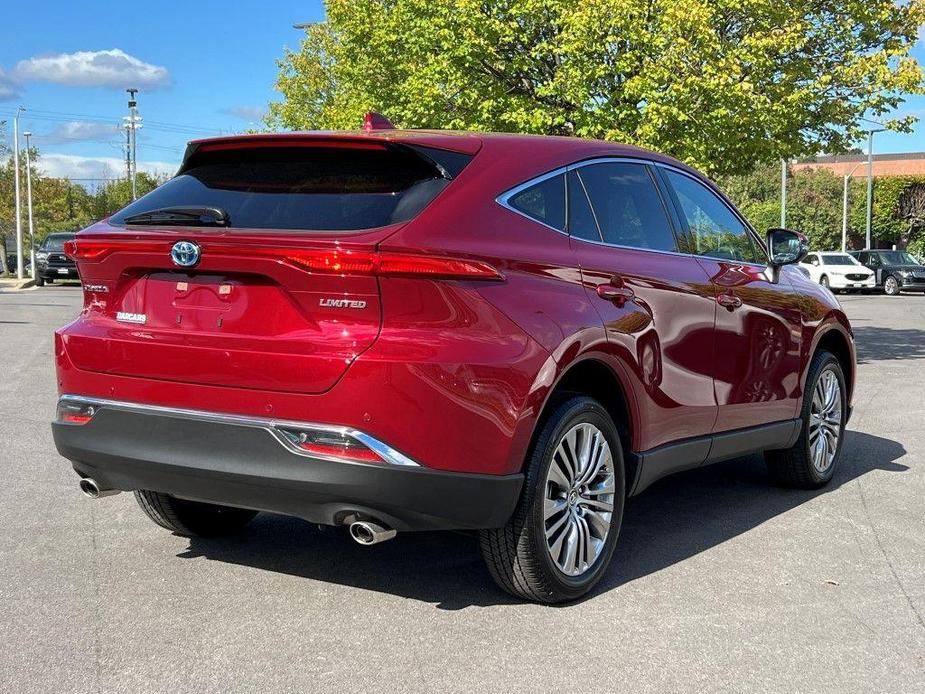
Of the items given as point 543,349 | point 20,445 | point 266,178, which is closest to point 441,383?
point 543,349

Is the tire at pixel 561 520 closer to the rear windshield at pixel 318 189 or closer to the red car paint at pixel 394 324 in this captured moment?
the red car paint at pixel 394 324

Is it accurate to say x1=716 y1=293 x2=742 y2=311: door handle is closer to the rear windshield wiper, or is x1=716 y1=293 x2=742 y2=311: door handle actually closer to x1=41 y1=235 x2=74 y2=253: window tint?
the rear windshield wiper

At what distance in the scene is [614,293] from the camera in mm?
4461

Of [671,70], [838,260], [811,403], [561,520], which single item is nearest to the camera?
[561,520]

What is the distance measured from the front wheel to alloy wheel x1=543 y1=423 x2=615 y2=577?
3921 centimetres

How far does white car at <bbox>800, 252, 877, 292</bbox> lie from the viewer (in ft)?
134

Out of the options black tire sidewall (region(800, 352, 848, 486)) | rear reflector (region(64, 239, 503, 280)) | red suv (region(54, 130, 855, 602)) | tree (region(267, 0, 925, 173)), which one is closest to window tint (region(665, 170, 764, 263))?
red suv (region(54, 130, 855, 602))

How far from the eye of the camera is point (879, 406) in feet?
32.9

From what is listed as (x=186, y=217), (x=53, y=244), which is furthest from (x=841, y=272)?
(x=186, y=217)

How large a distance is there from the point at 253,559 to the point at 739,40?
12824 millimetres

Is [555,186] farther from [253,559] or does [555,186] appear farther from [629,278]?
[253,559]

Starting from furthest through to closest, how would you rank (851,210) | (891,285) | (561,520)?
(851,210) → (891,285) → (561,520)

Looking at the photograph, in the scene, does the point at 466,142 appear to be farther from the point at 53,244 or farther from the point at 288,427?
the point at 53,244

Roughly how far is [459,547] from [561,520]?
0.94m
